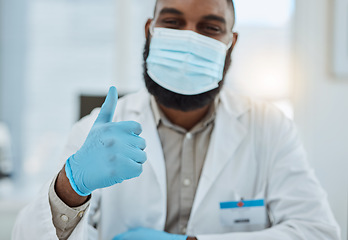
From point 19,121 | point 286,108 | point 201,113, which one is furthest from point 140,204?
point 19,121

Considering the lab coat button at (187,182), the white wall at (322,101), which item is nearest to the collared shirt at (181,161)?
the lab coat button at (187,182)

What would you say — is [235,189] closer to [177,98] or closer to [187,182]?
[187,182]

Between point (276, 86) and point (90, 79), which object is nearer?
point (276, 86)

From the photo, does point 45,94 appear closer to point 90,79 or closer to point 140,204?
point 90,79

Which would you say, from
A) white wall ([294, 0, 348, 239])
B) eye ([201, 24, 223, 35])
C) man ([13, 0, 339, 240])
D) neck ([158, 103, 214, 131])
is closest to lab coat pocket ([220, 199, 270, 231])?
man ([13, 0, 339, 240])

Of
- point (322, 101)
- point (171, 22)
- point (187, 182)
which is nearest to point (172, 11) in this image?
point (171, 22)

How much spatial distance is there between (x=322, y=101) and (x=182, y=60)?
150 centimetres

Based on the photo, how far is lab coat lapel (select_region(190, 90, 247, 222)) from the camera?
1.23 m

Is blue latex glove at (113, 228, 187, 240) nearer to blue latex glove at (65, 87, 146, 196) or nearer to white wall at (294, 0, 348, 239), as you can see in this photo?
blue latex glove at (65, 87, 146, 196)

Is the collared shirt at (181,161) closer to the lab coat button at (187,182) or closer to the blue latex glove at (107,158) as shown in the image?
the lab coat button at (187,182)

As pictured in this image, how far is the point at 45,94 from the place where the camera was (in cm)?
279

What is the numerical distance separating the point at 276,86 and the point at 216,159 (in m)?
1.53

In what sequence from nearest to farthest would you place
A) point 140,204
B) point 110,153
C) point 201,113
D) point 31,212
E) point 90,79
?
point 110,153 → point 31,212 → point 140,204 → point 201,113 → point 90,79

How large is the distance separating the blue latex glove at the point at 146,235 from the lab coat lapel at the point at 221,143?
12 cm
